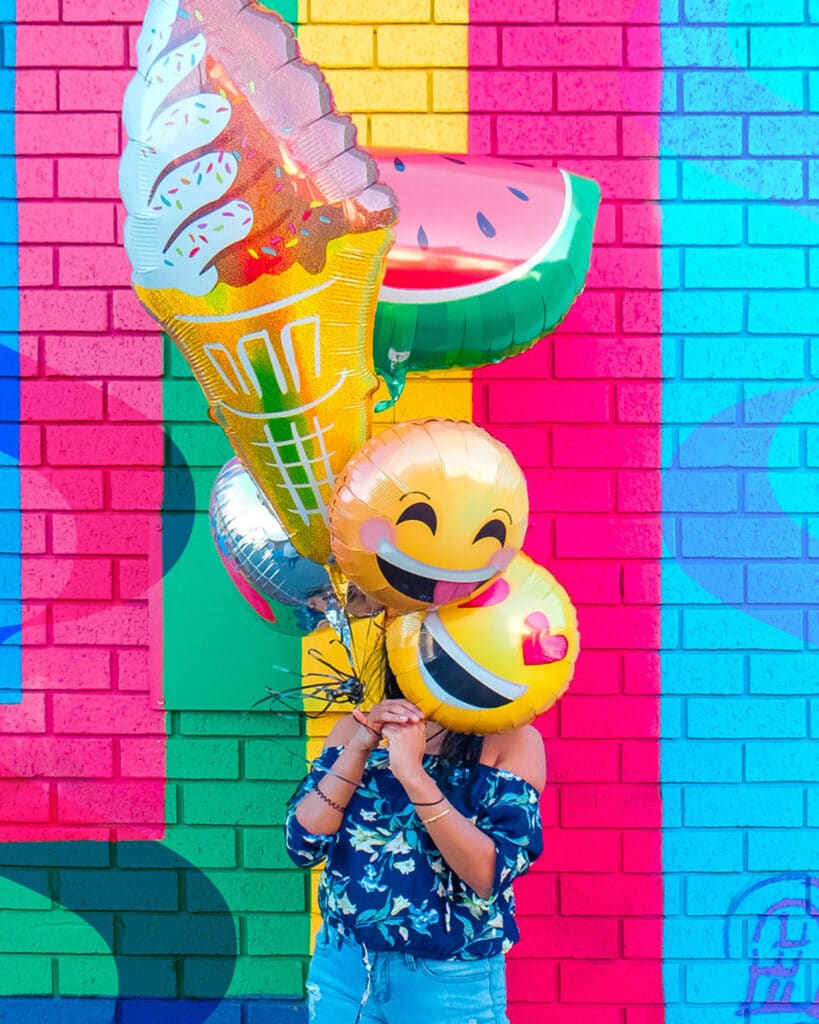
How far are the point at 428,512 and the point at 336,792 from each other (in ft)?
1.67

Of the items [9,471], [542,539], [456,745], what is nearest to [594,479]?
[542,539]

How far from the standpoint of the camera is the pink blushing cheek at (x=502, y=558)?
4.70ft

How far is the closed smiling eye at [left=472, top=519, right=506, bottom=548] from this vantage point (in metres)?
1.40

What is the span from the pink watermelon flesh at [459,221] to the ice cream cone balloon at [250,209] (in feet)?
0.63

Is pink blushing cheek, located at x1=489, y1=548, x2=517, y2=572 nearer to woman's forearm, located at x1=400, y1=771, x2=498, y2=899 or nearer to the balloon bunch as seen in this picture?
the balloon bunch

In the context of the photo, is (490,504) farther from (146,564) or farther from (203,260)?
(146,564)

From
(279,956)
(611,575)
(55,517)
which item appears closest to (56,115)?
(55,517)

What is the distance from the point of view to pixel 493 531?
142 cm

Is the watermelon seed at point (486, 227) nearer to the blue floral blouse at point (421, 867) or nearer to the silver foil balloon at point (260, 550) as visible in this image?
the silver foil balloon at point (260, 550)

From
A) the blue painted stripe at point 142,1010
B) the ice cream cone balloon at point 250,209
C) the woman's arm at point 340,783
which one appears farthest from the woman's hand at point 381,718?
the blue painted stripe at point 142,1010

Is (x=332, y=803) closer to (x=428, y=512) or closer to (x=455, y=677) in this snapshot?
(x=455, y=677)

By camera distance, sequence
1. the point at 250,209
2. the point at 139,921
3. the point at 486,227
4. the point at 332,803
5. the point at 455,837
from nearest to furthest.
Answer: the point at 250,209 → the point at 455,837 → the point at 332,803 → the point at 486,227 → the point at 139,921

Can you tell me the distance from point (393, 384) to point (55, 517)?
112cm

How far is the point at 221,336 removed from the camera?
1.41 m
